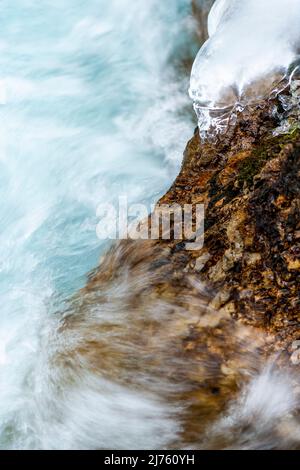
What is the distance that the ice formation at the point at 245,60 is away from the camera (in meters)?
4.53

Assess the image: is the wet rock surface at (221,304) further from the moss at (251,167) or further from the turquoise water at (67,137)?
the turquoise water at (67,137)

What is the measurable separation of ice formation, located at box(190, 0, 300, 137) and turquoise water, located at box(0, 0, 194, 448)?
4.34ft

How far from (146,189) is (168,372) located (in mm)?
2342

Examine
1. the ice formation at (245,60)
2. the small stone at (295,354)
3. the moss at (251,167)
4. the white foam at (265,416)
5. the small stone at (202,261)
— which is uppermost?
the ice formation at (245,60)

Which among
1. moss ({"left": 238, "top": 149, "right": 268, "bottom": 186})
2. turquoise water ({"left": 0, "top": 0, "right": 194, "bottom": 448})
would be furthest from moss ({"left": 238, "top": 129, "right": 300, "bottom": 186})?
turquoise water ({"left": 0, "top": 0, "right": 194, "bottom": 448})

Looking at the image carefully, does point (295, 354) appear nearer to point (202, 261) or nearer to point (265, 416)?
point (265, 416)

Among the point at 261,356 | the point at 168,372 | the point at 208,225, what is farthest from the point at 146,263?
the point at 261,356

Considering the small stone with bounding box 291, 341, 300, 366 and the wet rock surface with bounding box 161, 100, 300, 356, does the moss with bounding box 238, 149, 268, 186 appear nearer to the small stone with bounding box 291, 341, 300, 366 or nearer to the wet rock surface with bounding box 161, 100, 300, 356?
the wet rock surface with bounding box 161, 100, 300, 356

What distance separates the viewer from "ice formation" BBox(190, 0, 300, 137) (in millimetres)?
4525

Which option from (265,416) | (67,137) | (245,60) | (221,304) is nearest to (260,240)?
(221,304)

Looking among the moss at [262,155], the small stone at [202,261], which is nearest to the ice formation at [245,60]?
the moss at [262,155]

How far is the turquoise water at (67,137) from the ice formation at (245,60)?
4.34 ft

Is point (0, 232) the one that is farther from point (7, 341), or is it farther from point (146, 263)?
point (146, 263)
